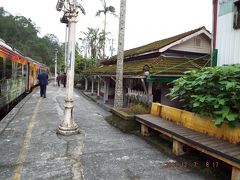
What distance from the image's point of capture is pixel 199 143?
4.65m

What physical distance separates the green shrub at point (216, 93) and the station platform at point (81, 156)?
1172mm

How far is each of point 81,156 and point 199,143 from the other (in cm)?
239

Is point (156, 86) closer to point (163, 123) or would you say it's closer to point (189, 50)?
point (189, 50)

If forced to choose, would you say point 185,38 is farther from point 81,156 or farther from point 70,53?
point 81,156

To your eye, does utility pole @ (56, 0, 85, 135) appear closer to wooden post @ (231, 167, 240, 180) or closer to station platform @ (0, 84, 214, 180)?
station platform @ (0, 84, 214, 180)

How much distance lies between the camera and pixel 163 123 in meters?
6.39

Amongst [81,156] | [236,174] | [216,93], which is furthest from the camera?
[81,156]

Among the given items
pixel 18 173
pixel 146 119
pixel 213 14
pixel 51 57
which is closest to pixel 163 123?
pixel 146 119

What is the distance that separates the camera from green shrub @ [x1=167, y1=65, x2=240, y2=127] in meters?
4.64

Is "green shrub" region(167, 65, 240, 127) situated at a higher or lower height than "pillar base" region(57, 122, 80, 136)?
higher

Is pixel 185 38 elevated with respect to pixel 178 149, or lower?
elevated

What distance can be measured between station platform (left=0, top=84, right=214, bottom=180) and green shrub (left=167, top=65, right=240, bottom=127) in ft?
3.85

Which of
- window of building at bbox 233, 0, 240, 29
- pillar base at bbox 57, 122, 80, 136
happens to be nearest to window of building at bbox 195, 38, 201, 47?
window of building at bbox 233, 0, 240, 29

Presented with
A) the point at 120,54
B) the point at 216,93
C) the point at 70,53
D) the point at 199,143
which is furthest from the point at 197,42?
the point at 199,143
